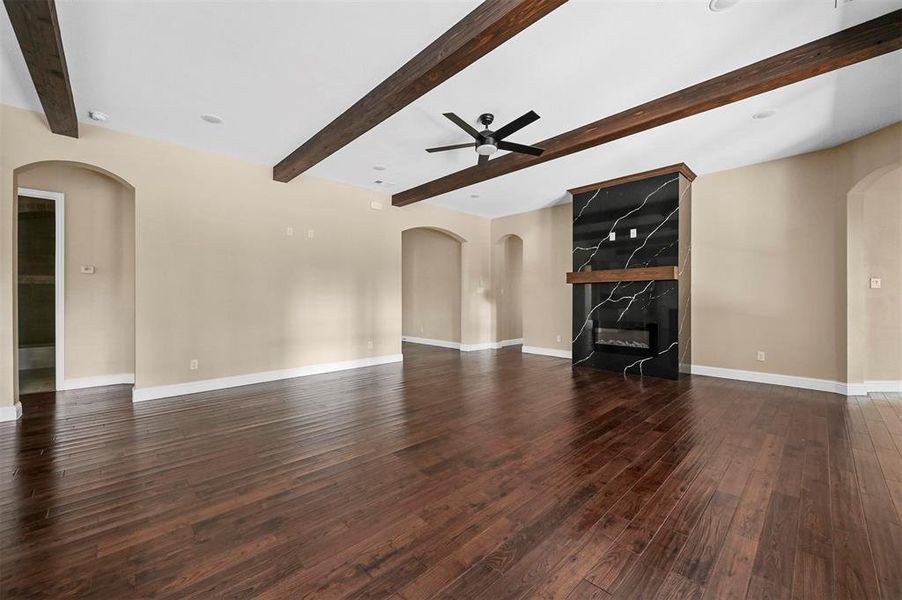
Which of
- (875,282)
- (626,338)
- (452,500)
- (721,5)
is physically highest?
(721,5)

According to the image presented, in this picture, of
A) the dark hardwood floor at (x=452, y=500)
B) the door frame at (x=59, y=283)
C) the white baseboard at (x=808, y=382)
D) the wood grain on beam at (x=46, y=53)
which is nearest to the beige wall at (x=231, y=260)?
the wood grain on beam at (x=46, y=53)

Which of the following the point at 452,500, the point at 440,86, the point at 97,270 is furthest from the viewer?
the point at 97,270

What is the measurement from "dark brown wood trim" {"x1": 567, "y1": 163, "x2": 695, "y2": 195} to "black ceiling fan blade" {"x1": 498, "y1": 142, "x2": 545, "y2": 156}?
7.01 feet

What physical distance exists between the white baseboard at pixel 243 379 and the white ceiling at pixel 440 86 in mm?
2875

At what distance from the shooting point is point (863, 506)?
208 centimetres

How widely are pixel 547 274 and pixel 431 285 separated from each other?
3007 millimetres

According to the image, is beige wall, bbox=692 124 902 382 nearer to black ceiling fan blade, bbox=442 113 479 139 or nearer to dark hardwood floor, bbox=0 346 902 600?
dark hardwood floor, bbox=0 346 902 600

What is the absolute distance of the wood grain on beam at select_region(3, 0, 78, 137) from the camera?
209 centimetres

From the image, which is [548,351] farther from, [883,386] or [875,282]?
[875,282]

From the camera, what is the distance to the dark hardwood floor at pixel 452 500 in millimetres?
1542

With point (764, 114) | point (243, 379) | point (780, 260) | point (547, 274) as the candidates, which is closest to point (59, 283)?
point (243, 379)

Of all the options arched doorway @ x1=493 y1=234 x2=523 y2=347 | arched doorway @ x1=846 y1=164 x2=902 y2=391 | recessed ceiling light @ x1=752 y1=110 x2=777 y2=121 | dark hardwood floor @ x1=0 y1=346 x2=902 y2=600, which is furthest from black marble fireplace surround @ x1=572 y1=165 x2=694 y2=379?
arched doorway @ x1=493 y1=234 x2=523 y2=347

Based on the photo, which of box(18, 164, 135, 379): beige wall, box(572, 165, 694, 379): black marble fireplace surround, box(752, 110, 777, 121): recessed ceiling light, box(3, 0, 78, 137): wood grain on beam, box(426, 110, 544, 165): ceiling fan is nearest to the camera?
box(3, 0, 78, 137): wood grain on beam

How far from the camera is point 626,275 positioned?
215 inches
